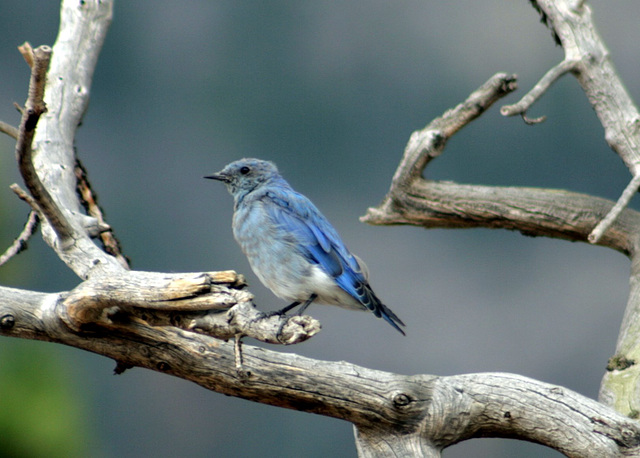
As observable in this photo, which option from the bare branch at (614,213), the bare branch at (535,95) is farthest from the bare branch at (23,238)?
the bare branch at (614,213)

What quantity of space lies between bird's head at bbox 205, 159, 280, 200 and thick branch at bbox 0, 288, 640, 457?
590 millimetres

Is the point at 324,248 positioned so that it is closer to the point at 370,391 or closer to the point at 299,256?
the point at 299,256

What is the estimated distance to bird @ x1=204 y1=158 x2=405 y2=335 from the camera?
2170 mm

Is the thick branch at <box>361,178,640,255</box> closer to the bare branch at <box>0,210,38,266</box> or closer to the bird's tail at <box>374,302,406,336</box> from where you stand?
the bird's tail at <box>374,302,406,336</box>

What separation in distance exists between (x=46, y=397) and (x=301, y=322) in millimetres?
2082

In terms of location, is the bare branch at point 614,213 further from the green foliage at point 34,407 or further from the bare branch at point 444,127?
the green foliage at point 34,407

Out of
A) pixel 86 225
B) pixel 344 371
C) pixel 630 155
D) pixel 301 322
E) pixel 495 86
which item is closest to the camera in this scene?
pixel 301 322

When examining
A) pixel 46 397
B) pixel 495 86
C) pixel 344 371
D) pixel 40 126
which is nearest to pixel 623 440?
pixel 344 371

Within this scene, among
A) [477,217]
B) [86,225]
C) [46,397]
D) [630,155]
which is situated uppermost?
[630,155]

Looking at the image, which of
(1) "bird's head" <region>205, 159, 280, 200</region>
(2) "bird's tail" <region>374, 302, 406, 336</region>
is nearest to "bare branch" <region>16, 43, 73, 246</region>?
(1) "bird's head" <region>205, 159, 280, 200</region>

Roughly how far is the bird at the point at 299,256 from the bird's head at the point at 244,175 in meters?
0.09

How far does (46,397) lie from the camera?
130 inches

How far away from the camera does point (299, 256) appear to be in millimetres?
2178

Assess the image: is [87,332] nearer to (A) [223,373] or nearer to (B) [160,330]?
(B) [160,330]
